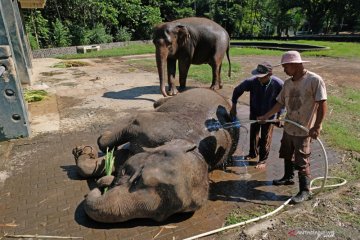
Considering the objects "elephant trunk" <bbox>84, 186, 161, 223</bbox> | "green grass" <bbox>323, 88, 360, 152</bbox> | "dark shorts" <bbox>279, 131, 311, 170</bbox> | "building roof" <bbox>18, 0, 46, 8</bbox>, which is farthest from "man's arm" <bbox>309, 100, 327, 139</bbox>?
"building roof" <bbox>18, 0, 46, 8</bbox>

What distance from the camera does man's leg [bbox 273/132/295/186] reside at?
459 centimetres

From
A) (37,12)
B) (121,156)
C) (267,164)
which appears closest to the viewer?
(121,156)

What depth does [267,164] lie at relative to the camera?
558 centimetres

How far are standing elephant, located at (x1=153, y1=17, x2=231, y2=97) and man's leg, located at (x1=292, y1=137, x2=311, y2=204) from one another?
533 centimetres

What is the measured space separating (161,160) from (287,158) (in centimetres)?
190

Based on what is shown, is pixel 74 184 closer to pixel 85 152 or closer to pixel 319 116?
pixel 85 152

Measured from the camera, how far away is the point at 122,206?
143 inches

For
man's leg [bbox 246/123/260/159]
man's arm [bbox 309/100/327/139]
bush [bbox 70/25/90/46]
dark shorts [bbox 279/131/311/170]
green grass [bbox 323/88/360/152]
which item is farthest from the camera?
bush [bbox 70/25/90/46]

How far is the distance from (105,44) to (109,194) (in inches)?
944

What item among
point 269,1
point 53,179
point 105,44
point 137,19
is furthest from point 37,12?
point 269,1

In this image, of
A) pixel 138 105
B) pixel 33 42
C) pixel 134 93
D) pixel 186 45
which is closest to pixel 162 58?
pixel 186 45

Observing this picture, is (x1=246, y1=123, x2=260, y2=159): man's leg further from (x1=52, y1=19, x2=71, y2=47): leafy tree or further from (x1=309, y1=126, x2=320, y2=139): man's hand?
(x1=52, y1=19, x2=71, y2=47): leafy tree

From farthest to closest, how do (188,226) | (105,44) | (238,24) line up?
(238,24) → (105,44) → (188,226)

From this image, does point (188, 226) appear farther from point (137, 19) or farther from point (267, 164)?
point (137, 19)
